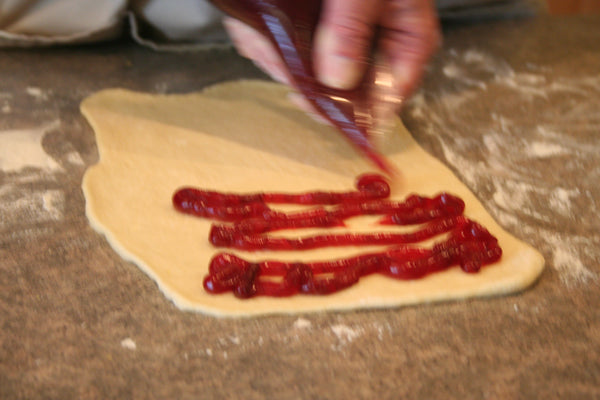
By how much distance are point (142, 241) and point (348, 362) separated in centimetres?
40

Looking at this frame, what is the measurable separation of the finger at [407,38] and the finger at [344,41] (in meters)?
0.09

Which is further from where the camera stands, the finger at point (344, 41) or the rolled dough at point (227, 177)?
the finger at point (344, 41)

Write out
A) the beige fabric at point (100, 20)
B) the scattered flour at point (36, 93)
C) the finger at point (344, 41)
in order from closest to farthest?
the finger at point (344, 41), the scattered flour at point (36, 93), the beige fabric at point (100, 20)

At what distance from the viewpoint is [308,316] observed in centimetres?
87

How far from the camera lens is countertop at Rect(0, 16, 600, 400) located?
782mm

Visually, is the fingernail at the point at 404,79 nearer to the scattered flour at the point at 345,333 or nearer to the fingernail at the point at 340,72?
the fingernail at the point at 340,72

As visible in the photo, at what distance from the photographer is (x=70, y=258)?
0.97 metres

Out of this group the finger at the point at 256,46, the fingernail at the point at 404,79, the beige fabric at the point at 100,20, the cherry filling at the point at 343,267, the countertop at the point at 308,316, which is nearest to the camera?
the countertop at the point at 308,316

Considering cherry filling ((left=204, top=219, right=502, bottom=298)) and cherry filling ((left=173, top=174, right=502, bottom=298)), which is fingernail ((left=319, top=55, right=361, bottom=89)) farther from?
cherry filling ((left=204, top=219, right=502, bottom=298))

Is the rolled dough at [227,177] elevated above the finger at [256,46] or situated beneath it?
situated beneath

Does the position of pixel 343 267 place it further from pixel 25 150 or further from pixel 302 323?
pixel 25 150

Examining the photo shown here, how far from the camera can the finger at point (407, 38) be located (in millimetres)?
1113

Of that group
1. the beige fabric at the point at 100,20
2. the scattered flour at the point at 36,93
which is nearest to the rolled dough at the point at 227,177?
the scattered flour at the point at 36,93

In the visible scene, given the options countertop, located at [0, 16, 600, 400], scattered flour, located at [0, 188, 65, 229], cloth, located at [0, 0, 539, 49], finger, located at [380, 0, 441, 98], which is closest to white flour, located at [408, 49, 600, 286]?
countertop, located at [0, 16, 600, 400]
